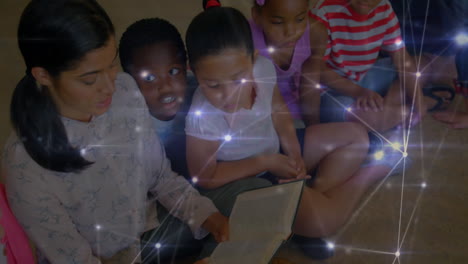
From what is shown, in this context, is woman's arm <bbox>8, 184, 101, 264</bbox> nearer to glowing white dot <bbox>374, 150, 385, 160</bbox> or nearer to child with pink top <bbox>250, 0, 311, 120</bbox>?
child with pink top <bbox>250, 0, 311, 120</bbox>

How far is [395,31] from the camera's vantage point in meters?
0.77

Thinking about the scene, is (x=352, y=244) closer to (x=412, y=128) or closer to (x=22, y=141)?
(x=412, y=128)

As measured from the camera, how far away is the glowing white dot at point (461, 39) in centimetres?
84

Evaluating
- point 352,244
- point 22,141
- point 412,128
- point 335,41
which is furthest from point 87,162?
point 412,128

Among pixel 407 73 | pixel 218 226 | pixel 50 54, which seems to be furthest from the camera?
pixel 407 73

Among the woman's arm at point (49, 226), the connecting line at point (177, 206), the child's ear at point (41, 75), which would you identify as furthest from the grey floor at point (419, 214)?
the child's ear at point (41, 75)

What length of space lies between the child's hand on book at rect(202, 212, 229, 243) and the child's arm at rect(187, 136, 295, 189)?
0.17 feet

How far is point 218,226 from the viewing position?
70 cm

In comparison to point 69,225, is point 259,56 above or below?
above

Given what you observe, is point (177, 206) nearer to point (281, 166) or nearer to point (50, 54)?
point (281, 166)

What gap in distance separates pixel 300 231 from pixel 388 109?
1.00 ft

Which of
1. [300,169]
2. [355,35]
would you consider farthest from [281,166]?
[355,35]

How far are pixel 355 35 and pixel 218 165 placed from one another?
0.33 m

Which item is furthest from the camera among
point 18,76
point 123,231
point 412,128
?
point 412,128
